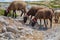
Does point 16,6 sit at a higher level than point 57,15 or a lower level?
higher

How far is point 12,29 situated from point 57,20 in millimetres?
438

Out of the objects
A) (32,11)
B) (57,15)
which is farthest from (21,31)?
(57,15)

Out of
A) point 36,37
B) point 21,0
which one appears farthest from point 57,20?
point 21,0

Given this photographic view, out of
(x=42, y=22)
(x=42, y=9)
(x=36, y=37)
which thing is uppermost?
(x=42, y=9)

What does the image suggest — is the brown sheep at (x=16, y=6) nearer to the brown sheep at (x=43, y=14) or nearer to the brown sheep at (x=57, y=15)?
the brown sheep at (x=43, y=14)

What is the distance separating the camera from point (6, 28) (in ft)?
4.79

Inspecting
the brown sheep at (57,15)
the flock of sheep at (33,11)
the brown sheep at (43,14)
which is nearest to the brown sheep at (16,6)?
the flock of sheep at (33,11)

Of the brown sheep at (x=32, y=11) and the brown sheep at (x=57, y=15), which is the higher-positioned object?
the brown sheep at (x=32, y=11)

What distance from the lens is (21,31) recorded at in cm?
148

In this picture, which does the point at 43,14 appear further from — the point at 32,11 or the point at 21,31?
the point at 21,31

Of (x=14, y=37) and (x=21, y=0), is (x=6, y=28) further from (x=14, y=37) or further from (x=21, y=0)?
(x=21, y=0)

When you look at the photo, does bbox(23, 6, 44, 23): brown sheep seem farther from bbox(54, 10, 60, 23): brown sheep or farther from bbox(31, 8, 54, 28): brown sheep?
bbox(54, 10, 60, 23): brown sheep

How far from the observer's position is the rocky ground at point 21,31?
1.45 m

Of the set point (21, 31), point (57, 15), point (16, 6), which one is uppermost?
point (16, 6)
